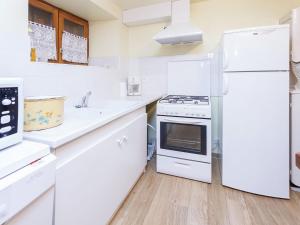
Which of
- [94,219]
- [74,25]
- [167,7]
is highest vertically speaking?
[167,7]

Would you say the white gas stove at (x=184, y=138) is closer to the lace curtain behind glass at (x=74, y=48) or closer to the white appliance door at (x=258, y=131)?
the white appliance door at (x=258, y=131)

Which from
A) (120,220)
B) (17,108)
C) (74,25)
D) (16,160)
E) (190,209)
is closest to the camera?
(16,160)

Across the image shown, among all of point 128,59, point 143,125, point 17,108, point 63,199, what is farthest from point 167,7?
point 63,199

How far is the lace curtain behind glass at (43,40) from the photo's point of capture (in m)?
1.79

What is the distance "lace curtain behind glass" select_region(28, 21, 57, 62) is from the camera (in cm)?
179

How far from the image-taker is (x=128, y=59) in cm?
285

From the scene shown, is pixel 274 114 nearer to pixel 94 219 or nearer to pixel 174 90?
pixel 174 90

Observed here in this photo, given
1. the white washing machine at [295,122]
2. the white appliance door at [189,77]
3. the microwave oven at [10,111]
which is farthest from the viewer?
the white appliance door at [189,77]

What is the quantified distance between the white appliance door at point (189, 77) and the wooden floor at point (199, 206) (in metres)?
1.19

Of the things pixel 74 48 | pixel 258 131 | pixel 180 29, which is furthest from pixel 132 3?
pixel 258 131

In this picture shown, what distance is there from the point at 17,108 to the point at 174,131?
1.57 metres

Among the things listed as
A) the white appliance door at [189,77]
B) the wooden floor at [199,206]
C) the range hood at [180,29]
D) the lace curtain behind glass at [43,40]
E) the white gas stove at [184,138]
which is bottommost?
the wooden floor at [199,206]

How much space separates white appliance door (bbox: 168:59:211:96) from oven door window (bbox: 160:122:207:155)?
27.7 inches

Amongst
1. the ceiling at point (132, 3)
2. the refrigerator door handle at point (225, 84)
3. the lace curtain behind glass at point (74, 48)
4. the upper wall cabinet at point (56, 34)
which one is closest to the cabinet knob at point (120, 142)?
the upper wall cabinet at point (56, 34)
